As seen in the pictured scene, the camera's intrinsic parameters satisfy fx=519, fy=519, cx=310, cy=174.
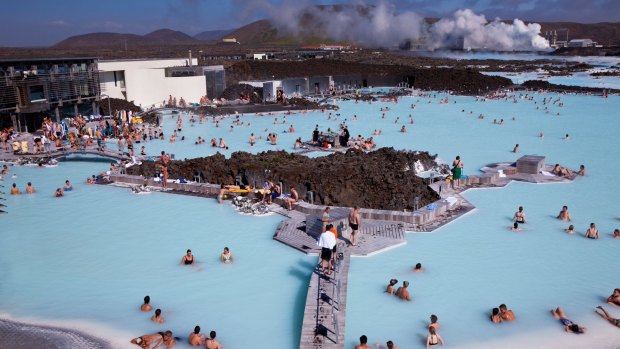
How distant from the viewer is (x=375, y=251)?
1038cm

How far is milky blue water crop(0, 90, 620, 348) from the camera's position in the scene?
804cm

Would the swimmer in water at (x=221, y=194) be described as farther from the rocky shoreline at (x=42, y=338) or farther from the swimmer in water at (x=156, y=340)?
the swimmer in water at (x=156, y=340)

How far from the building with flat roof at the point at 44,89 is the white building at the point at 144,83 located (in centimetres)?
208

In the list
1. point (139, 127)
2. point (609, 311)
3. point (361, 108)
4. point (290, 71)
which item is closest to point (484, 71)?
point (290, 71)

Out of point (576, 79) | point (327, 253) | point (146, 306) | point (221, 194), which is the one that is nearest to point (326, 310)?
point (327, 253)

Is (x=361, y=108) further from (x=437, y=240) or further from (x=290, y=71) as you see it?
(x=437, y=240)

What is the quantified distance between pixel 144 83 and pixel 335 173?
22.8 metres

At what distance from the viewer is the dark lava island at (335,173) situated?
13500mm

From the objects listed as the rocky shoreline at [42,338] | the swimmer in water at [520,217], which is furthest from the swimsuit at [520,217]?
the rocky shoreline at [42,338]

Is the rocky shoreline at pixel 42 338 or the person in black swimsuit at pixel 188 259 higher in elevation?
the person in black swimsuit at pixel 188 259

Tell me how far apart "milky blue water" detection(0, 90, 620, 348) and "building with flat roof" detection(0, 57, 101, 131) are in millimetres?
7702

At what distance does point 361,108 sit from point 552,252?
1012 inches

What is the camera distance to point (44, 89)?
25062 mm

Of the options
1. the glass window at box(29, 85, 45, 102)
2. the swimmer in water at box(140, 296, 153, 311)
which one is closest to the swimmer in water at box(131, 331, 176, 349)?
the swimmer in water at box(140, 296, 153, 311)
